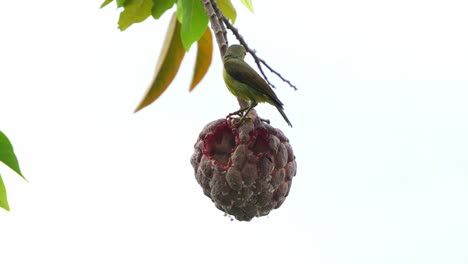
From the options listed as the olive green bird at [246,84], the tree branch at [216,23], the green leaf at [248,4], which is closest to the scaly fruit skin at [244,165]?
the olive green bird at [246,84]

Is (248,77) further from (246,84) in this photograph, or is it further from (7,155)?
(7,155)

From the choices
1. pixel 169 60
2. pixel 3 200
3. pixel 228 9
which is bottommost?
pixel 3 200

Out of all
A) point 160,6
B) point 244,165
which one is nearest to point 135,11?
point 160,6

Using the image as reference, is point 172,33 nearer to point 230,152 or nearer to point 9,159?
point 230,152

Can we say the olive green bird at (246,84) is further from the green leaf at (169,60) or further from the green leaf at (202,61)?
the green leaf at (202,61)

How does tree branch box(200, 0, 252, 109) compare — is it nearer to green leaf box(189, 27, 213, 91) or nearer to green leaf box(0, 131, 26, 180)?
green leaf box(0, 131, 26, 180)

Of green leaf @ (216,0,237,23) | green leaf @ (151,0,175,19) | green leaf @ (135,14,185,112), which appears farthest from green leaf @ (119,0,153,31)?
green leaf @ (216,0,237,23)

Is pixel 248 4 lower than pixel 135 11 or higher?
higher
